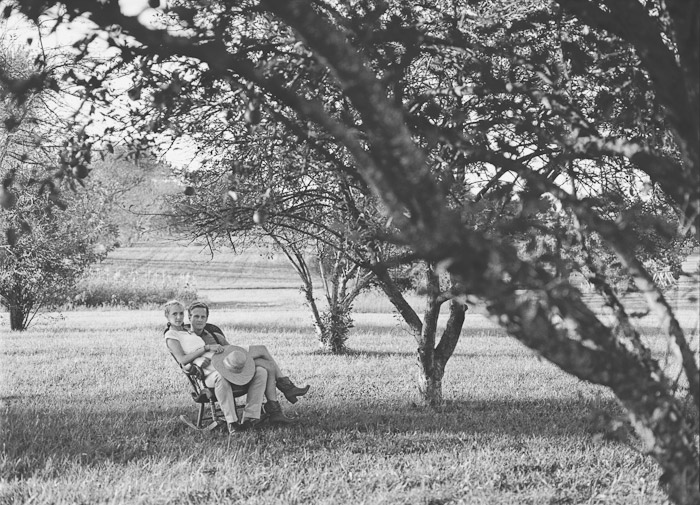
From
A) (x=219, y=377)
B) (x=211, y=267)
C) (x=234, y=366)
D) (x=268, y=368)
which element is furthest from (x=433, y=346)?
(x=211, y=267)

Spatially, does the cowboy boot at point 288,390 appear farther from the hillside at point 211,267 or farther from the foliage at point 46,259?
the hillside at point 211,267

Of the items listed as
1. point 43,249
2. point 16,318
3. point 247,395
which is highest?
point 43,249

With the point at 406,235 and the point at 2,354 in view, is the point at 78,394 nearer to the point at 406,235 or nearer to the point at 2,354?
the point at 2,354

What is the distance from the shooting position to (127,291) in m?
28.0

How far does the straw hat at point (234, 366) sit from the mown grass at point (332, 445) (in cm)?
51

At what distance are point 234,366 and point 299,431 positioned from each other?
84 centimetres

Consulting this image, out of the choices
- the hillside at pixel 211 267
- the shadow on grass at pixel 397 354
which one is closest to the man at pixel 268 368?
the shadow on grass at pixel 397 354

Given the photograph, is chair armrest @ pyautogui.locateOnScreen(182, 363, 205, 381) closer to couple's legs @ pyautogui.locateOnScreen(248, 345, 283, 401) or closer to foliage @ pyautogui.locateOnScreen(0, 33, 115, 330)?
couple's legs @ pyautogui.locateOnScreen(248, 345, 283, 401)

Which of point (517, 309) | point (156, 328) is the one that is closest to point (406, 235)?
point (517, 309)

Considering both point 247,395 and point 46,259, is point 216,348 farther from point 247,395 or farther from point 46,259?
point 46,259

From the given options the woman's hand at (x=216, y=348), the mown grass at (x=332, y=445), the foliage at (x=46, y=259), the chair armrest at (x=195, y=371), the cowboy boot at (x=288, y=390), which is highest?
the foliage at (x=46, y=259)

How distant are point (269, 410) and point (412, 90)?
3225 millimetres

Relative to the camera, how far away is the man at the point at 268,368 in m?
7.17

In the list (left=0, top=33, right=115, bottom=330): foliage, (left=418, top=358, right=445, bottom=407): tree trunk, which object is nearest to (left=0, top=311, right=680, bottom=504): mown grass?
(left=418, top=358, right=445, bottom=407): tree trunk
